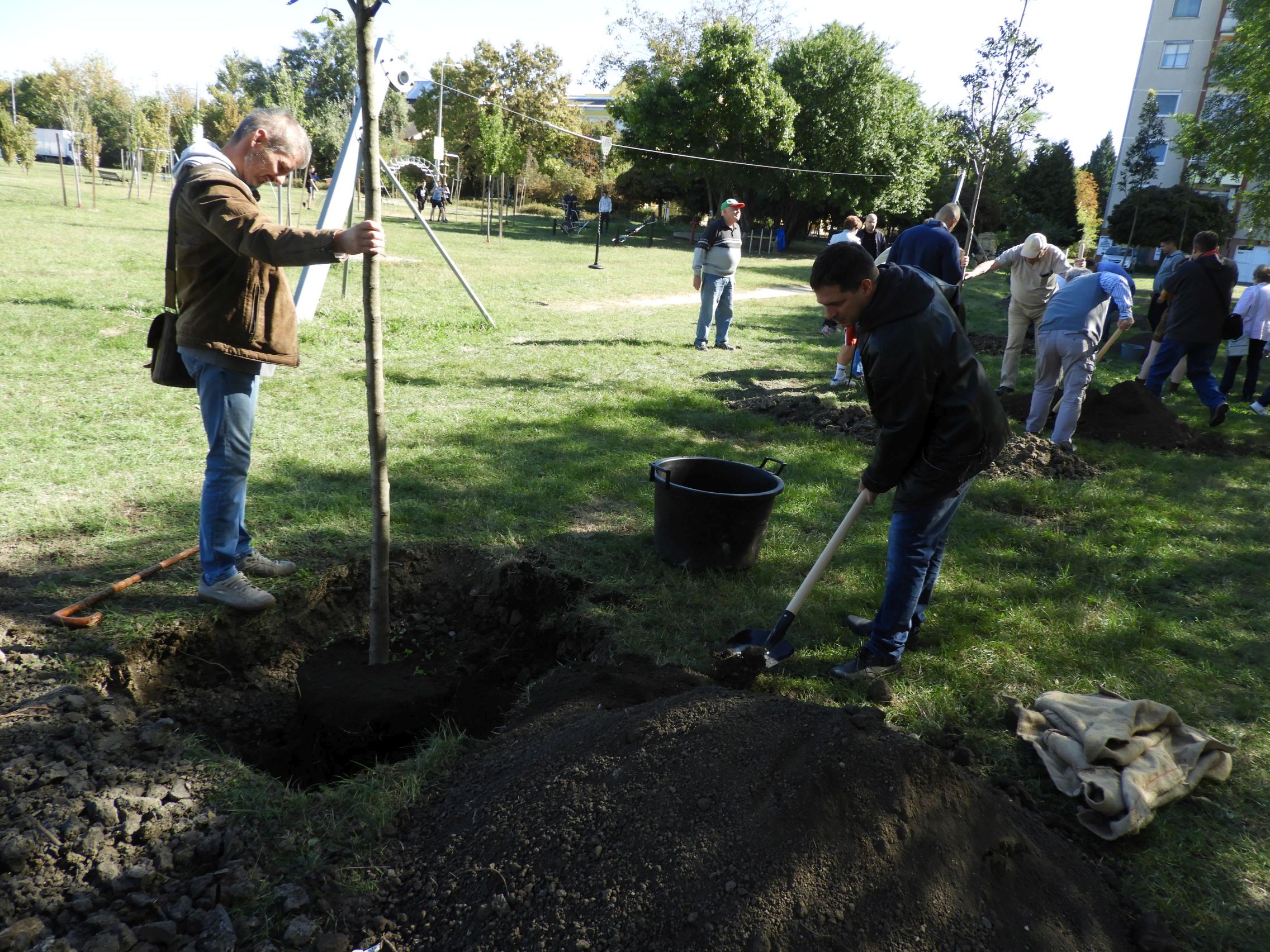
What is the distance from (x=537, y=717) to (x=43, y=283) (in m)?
11.4

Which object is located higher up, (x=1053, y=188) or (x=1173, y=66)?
(x=1173, y=66)

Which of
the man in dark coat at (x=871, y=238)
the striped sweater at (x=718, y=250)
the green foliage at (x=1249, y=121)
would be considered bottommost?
the striped sweater at (x=718, y=250)

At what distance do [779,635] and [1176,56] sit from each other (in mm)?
56238

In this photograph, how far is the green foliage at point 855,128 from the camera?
30.1m

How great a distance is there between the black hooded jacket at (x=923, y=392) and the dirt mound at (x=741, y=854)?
1.06 metres

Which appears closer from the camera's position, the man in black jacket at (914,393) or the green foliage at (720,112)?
the man in black jacket at (914,393)

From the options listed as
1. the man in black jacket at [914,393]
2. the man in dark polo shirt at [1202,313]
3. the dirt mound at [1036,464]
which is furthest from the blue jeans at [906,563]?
the man in dark polo shirt at [1202,313]

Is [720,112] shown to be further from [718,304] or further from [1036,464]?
[1036,464]

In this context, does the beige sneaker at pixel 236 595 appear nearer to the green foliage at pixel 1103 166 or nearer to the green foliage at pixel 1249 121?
the green foliage at pixel 1249 121

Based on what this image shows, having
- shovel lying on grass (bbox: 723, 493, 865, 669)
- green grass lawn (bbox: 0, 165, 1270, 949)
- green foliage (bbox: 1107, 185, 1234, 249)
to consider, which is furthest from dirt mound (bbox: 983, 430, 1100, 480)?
green foliage (bbox: 1107, 185, 1234, 249)

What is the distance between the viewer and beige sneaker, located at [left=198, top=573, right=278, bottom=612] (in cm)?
340

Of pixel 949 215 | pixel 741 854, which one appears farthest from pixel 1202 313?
pixel 741 854

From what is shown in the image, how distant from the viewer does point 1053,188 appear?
130 feet

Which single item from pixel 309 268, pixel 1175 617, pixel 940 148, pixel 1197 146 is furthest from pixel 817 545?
pixel 940 148
